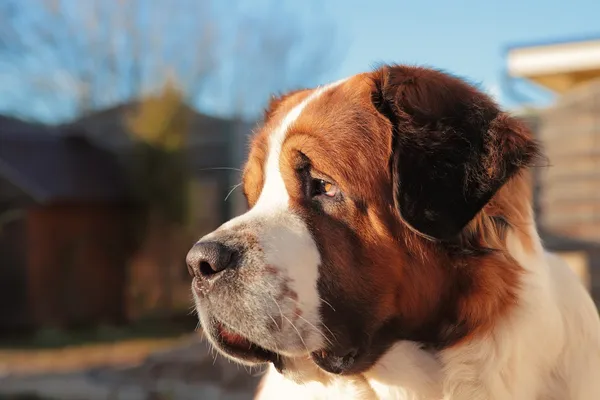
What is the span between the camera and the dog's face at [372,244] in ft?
8.53

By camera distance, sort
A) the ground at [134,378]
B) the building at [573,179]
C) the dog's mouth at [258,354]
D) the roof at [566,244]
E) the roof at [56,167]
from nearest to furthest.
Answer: the dog's mouth at [258,354], the building at [573,179], the roof at [566,244], the ground at [134,378], the roof at [56,167]

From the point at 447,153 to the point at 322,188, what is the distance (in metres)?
0.45

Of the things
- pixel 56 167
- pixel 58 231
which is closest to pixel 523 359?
pixel 58 231

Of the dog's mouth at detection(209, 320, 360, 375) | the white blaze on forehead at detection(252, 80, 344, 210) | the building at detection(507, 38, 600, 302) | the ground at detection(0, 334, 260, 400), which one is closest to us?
the dog's mouth at detection(209, 320, 360, 375)

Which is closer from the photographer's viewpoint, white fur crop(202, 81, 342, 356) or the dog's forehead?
white fur crop(202, 81, 342, 356)

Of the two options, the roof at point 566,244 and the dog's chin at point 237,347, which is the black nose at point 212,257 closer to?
the dog's chin at point 237,347

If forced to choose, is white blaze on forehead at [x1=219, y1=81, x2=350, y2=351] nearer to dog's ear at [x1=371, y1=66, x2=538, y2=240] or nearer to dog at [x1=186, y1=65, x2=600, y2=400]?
dog at [x1=186, y1=65, x2=600, y2=400]

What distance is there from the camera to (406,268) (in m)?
2.68

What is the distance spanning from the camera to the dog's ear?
260cm

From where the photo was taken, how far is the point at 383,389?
2.85 metres

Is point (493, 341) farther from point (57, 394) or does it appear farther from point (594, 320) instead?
point (57, 394)

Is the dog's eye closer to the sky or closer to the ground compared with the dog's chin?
closer to the sky

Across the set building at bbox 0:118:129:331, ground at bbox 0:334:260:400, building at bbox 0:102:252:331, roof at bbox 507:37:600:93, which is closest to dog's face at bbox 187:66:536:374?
ground at bbox 0:334:260:400

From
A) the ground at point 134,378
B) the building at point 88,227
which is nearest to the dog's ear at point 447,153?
the ground at point 134,378
